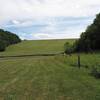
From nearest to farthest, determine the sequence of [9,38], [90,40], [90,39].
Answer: [90,40], [90,39], [9,38]

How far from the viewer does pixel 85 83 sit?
61.5 feet

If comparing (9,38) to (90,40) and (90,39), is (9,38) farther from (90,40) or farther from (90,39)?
(90,40)

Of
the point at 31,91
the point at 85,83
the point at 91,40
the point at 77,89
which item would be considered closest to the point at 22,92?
the point at 31,91

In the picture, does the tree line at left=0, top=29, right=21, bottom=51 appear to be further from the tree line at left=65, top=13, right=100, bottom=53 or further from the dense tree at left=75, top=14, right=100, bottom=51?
the dense tree at left=75, top=14, right=100, bottom=51

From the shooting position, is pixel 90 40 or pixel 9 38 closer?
pixel 90 40

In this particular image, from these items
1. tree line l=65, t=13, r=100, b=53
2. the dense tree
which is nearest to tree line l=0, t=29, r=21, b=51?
tree line l=65, t=13, r=100, b=53

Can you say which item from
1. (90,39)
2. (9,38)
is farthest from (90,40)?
(9,38)

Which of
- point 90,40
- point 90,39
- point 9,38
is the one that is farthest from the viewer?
point 9,38

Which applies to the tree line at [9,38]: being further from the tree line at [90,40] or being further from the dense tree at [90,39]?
the dense tree at [90,39]

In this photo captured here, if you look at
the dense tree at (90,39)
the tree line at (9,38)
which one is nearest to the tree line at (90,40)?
the dense tree at (90,39)

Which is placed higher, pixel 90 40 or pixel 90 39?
pixel 90 39

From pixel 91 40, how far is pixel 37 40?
6575 centimetres

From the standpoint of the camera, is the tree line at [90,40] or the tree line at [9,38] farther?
the tree line at [9,38]

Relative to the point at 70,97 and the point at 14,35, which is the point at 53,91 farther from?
the point at 14,35
